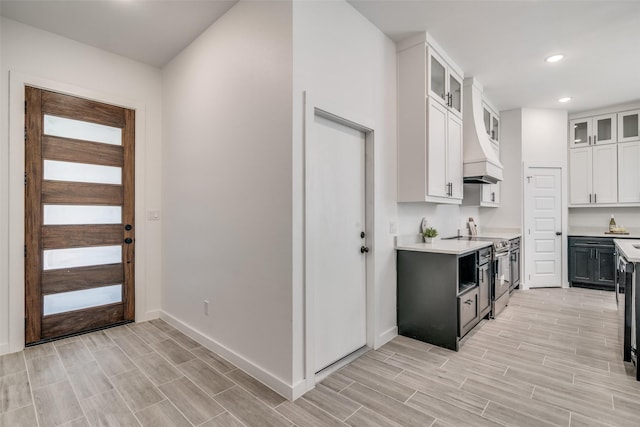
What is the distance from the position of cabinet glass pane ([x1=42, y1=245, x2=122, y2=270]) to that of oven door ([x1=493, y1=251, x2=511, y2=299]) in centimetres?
450

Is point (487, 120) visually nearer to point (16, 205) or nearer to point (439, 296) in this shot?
point (439, 296)

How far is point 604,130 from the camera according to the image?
528cm

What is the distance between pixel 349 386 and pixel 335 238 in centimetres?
110

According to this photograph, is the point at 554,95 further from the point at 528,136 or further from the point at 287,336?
the point at 287,336

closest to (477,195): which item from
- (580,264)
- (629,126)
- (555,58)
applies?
(555,58)

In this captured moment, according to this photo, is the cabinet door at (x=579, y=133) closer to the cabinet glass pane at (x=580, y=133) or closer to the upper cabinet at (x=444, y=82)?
the cabinet glass pane at (x=580, y=133)

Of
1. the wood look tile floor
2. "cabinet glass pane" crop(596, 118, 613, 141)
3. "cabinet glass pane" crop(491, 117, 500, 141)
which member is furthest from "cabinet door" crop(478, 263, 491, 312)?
"cabinet glass pane" crop(596, 118, 613, 141)

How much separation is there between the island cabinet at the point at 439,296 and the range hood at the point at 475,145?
1135 millimetres

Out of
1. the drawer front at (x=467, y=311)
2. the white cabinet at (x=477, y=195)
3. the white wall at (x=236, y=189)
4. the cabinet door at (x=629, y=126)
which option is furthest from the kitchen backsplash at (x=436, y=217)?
the cabinet door at (x=629, y=126)

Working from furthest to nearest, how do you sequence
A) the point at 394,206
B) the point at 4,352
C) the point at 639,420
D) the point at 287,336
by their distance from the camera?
1. the point at 394,206
2. the point at 4,352
3. the point at 287,336
4. the point at 639,420

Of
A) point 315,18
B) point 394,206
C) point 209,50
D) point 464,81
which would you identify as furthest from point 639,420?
point 209,50

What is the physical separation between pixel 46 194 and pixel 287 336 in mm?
2844

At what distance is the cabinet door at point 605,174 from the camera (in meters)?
5.16

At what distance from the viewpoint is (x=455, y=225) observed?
4.62m
